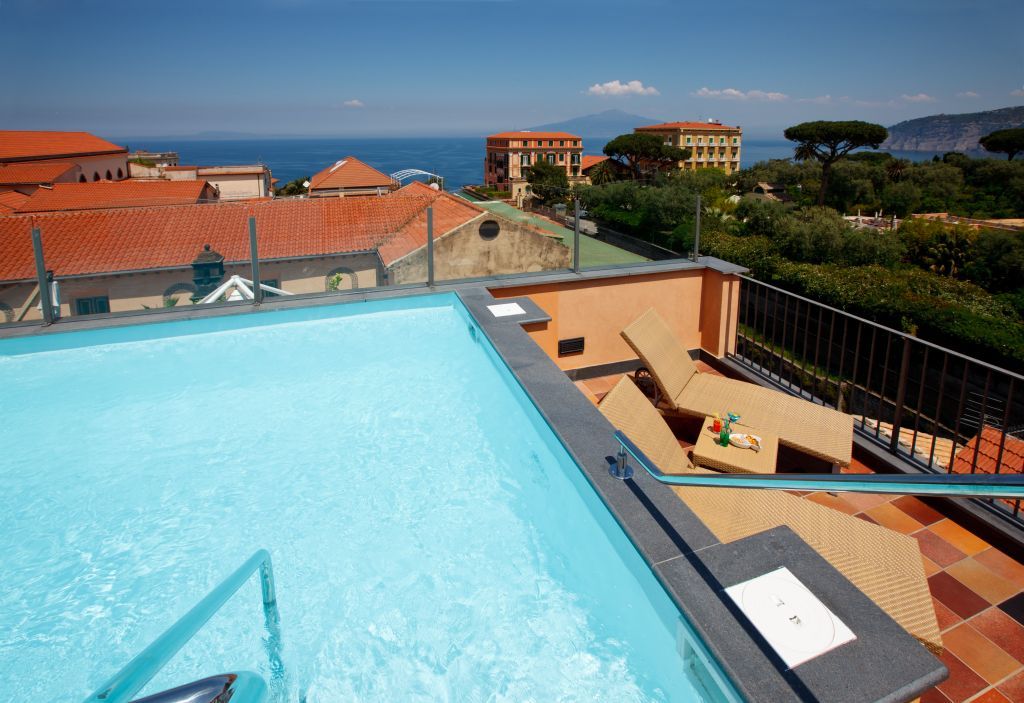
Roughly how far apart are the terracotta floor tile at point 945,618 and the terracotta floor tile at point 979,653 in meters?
0.02

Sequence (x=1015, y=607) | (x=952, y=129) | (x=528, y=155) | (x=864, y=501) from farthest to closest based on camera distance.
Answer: (x=952, y=129), (x=528, y=155), (x=864, y=501), (x=1015, y=607)

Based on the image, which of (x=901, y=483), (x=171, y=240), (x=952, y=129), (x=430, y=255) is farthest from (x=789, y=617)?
(x=952, y=129)

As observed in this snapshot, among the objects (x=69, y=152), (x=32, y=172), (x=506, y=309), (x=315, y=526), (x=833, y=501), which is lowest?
(x=833, y=501)

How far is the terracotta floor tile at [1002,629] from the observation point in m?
2.34

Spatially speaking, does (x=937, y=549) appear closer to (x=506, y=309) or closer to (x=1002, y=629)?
(x=1002, y=629)

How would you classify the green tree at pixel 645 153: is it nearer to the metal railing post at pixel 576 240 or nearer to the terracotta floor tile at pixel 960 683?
the metal railing post at pixel 576 240

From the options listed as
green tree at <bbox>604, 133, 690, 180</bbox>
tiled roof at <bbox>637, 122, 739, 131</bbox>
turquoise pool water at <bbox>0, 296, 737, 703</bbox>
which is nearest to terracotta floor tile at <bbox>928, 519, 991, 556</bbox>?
turquoise pool water at <bbox>0, 296, 737, 703</bbox>

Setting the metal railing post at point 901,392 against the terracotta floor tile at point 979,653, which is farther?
the metal railing post at point 901,392

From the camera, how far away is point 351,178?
28797 millimetres

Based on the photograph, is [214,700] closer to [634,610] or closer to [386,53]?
[634,610]

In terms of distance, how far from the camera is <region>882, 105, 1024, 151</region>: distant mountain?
194ft

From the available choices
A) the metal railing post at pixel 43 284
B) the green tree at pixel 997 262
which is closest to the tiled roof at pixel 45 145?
the metal railing post at pixel 43 284

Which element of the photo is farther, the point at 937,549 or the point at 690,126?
the point at 690,126

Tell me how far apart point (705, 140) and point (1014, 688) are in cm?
8808
